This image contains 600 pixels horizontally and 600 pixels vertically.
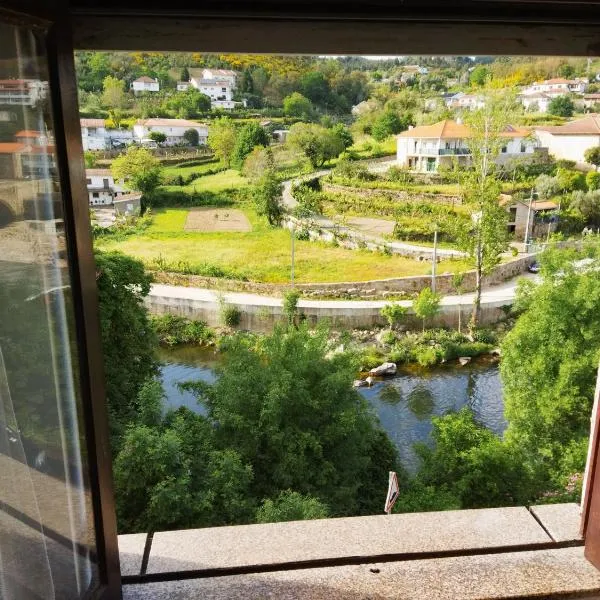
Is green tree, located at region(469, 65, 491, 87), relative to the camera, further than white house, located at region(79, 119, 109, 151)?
Yes

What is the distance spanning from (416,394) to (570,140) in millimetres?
11255

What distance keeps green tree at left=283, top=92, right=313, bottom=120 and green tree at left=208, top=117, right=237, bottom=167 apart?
6.00 ft

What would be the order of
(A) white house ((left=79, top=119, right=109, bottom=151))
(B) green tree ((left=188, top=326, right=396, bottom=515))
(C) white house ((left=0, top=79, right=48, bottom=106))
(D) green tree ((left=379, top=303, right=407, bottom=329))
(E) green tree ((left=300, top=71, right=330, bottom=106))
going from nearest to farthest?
(C) white house ((left=0, top=79, right=48, bottom=106)) → (B) green tree ((left=188, top=326, right=396, bottom=515)) → (D) green tree ((left=379, top=303, right=407, bottom=329)) → (A) white house ((left=79, top=119, right=109, bottom=151)) → (E) green tree ((left=300, top=71, right=330, bottom=106))

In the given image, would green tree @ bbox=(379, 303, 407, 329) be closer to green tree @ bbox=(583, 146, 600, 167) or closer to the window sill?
green tree @ bbox=(583, 146, 600, 167)

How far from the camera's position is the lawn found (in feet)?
45.1

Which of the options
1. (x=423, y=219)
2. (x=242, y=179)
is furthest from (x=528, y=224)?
(x=242, y=179)

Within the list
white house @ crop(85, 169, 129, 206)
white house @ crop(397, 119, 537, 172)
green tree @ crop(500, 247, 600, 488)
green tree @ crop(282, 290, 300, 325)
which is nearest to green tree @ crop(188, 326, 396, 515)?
green tree @ crop(500, 247, 600, 488)

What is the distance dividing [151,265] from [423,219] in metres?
7.31

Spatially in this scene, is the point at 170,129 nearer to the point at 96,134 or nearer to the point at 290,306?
the point at 96,134

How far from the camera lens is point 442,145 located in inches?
624

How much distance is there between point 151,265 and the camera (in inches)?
544

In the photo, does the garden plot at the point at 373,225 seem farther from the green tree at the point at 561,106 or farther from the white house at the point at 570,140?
the green tree at the point at 561,106

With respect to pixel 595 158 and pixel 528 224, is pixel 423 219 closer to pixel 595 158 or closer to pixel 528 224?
pixel 528 224

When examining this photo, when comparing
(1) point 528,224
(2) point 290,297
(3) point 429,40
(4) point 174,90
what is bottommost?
(2) point 290,297
